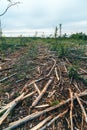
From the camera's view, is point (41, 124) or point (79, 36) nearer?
point (41, 124)

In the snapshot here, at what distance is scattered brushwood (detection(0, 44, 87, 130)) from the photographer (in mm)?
7875

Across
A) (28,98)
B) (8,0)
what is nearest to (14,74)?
(28,98)

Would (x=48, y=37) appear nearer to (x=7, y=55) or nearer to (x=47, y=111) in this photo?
(x=7, y=55)

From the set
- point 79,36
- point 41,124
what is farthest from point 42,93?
point 79,36

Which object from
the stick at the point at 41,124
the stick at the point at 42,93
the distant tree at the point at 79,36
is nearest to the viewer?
the stick at the point at 41,124

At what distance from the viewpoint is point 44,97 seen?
884 centimetres

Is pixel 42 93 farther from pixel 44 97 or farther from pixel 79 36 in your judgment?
pixel 79 36

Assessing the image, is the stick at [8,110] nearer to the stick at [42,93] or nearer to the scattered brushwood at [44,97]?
the scattered brushwood at [44,97]

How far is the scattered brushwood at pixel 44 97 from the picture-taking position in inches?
310

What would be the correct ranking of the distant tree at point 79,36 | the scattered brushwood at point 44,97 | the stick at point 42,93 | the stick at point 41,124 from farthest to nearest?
the distant tree at point 79,36 < the stick at point 42,93 < the scattered brushwood at point 44,97 < the stick at point 41,124

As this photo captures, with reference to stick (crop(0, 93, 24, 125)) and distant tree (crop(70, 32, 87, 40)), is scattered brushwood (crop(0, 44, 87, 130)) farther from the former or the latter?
distant tree (crop(70, 32, 87, 40))

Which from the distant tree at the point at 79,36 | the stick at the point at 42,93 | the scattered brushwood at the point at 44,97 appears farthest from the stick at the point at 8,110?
the distant tree at the point at 79,36

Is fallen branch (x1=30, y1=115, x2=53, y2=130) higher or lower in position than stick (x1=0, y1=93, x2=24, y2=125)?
lower

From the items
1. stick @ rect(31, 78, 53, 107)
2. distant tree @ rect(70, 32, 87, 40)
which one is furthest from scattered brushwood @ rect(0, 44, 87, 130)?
distant tree @ rect(70, 32, 87, 40)
